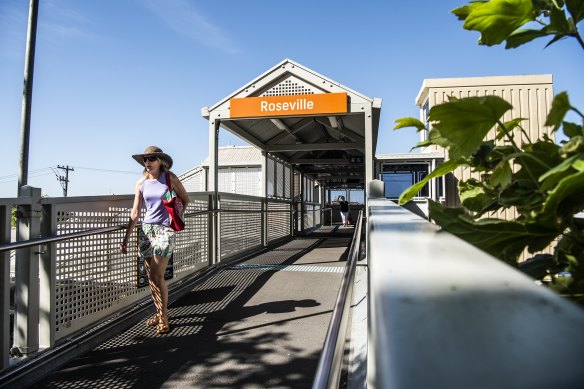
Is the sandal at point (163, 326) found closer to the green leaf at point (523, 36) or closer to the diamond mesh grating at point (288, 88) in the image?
the green leaf at point (523, 36)

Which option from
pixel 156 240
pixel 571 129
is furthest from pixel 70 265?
pixel 571 129

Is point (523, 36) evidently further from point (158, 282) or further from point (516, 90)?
point (516, 90)

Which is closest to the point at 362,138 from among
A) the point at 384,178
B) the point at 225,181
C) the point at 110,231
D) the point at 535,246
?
the point at 384,178

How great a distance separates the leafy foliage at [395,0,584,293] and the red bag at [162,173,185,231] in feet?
11.0

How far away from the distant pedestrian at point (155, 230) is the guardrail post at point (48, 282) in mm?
715

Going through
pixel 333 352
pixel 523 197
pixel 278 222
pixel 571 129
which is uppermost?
pixel 571 129

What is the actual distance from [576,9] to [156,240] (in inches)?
144

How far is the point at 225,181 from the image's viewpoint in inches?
725

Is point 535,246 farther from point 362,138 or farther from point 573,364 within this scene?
point 362,138

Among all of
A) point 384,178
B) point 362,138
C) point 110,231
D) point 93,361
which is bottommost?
point 93,361

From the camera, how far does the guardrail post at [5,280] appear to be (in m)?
2.79

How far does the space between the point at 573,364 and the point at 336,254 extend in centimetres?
835

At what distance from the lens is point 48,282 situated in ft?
10.5

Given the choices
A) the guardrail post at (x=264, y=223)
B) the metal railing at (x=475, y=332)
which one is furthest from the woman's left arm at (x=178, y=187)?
the guardrail post at (x=264, y=223)
